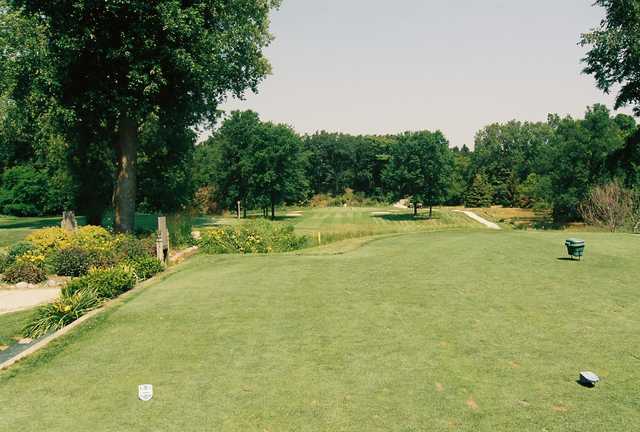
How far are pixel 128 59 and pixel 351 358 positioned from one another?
2045 cm

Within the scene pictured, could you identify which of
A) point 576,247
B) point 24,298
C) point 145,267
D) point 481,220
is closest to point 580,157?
point 481,220

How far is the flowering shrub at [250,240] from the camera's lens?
81.4ft

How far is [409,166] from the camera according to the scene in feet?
247

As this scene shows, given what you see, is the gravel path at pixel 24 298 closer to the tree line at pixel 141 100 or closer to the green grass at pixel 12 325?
the green grass at pixel 12 325

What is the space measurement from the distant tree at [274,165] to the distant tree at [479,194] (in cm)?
3864

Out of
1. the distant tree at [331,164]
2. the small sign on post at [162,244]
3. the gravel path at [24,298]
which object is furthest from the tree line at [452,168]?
the gravel path at [24,298]

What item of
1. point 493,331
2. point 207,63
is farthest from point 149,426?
point 207,63

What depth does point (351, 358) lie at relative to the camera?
366 inches

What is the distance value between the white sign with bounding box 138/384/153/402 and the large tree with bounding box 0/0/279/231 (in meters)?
19.3

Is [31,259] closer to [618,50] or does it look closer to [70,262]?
[70,262]

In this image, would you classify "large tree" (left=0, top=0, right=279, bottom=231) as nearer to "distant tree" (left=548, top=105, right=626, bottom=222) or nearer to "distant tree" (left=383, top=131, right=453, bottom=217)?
"distant tree" (left=548, top=105, right=626, bottom=222)

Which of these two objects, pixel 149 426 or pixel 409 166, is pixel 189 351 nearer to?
pixel 149 426

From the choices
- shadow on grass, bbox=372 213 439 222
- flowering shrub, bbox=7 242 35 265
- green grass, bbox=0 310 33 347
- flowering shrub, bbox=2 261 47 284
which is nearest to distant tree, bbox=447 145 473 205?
shadow on grass, bbox=372 213 439 222

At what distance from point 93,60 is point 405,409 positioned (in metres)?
25.3
